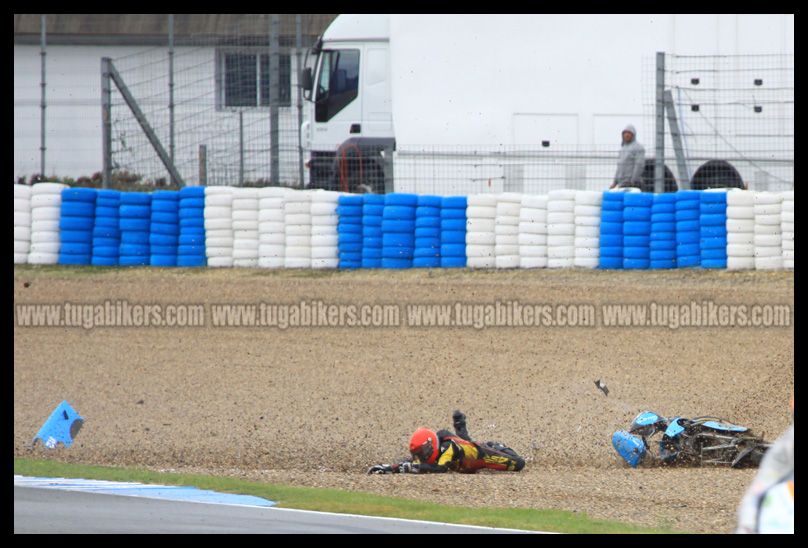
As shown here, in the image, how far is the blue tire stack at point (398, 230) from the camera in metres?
15.9

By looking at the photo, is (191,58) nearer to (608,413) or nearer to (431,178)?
(431,178)

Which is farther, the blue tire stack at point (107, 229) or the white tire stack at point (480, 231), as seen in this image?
the blue tire stack at point (107, 229)

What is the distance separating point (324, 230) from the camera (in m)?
16.3

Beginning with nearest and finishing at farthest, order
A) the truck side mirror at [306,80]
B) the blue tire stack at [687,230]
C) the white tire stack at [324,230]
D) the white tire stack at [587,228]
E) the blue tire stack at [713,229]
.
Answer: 1. the blue tire stack at [713,229]
2. the blue tire stack at [687,230]
3. the white tire stack at [587,228]
4. the white tire stack at [324,230]
5. the truck side mirror at [306,80]

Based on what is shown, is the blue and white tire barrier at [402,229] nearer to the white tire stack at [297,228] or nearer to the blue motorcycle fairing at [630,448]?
the white tire stack at [297,228]

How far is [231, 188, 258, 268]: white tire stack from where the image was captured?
16.4 m

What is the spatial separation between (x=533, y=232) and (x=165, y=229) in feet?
16.6

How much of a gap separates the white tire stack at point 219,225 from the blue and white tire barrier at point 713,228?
6204 millimetres

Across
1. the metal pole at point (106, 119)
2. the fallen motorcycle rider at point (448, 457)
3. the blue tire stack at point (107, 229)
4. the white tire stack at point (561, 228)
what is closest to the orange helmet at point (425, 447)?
the fallen motorcycle rider at point (448, 457)

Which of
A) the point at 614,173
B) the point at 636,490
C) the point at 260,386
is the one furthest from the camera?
the point at 614,173

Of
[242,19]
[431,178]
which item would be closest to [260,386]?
[431,178]
